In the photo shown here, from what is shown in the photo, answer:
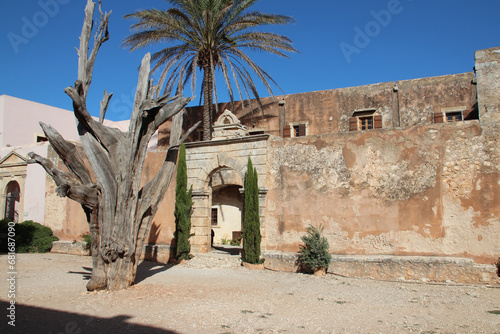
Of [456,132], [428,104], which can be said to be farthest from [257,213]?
[428,104]

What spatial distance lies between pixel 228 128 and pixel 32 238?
26.7 ft

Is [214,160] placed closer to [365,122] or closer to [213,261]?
[213,261]

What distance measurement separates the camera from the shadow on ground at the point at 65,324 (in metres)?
5.44

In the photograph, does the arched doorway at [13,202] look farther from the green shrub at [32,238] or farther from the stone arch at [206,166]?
the stone arch at [206,166]

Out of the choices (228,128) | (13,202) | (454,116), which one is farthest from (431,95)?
(13,202)

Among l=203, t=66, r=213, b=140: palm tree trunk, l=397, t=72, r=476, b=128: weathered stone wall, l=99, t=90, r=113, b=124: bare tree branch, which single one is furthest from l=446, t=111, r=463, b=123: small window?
l=99, t=90, r=113, b=124: bare tree branch

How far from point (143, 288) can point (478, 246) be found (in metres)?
7.27

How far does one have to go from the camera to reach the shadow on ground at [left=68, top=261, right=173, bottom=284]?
951 centimetres

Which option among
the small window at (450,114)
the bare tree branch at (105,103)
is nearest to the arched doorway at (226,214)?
the small window at (450,114)

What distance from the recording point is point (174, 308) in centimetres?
671

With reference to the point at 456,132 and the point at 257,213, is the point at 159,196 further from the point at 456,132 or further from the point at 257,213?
the point at 456,132

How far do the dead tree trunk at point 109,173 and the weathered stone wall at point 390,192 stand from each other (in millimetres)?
4094

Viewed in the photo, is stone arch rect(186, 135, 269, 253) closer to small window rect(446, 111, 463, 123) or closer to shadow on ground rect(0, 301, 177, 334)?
shadow on ground rect(0, 301, 177, 334)

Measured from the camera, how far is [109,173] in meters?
8.00
